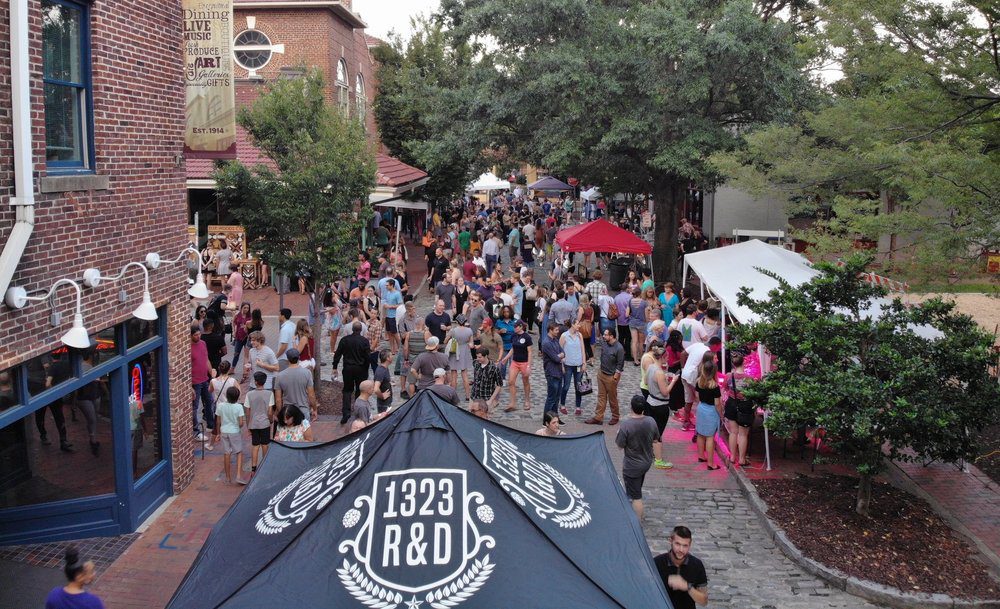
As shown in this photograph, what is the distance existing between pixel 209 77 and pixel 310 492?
23.0 ft

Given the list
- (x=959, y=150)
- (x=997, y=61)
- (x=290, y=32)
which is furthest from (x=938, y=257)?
(x=290, y=32)

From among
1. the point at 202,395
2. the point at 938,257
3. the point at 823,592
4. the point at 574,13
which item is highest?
the point at 574,13

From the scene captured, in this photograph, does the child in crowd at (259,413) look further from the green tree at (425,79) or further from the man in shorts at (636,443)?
the green tree at (425,79)

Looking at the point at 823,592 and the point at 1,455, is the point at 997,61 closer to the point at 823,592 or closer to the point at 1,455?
the point at 823,592

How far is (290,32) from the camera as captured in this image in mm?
29469

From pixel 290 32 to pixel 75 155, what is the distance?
73.9 feet

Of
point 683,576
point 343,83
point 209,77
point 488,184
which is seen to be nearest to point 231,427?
point 209,77

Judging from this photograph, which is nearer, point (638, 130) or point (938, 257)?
point (938, 257)

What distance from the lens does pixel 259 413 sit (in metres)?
10.8

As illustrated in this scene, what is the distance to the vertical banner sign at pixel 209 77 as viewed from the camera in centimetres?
1098

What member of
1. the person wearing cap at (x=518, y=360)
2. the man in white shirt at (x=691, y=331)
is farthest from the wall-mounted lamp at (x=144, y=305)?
the man in white shirt at (x=691, y=331)

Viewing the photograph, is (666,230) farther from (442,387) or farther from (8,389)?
(8,389)

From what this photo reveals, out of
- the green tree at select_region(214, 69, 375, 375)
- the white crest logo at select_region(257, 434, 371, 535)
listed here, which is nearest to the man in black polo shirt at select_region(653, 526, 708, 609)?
the white crest logo at select_region(257, 434, 371, 535)

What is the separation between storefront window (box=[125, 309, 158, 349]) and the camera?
9523 mm
